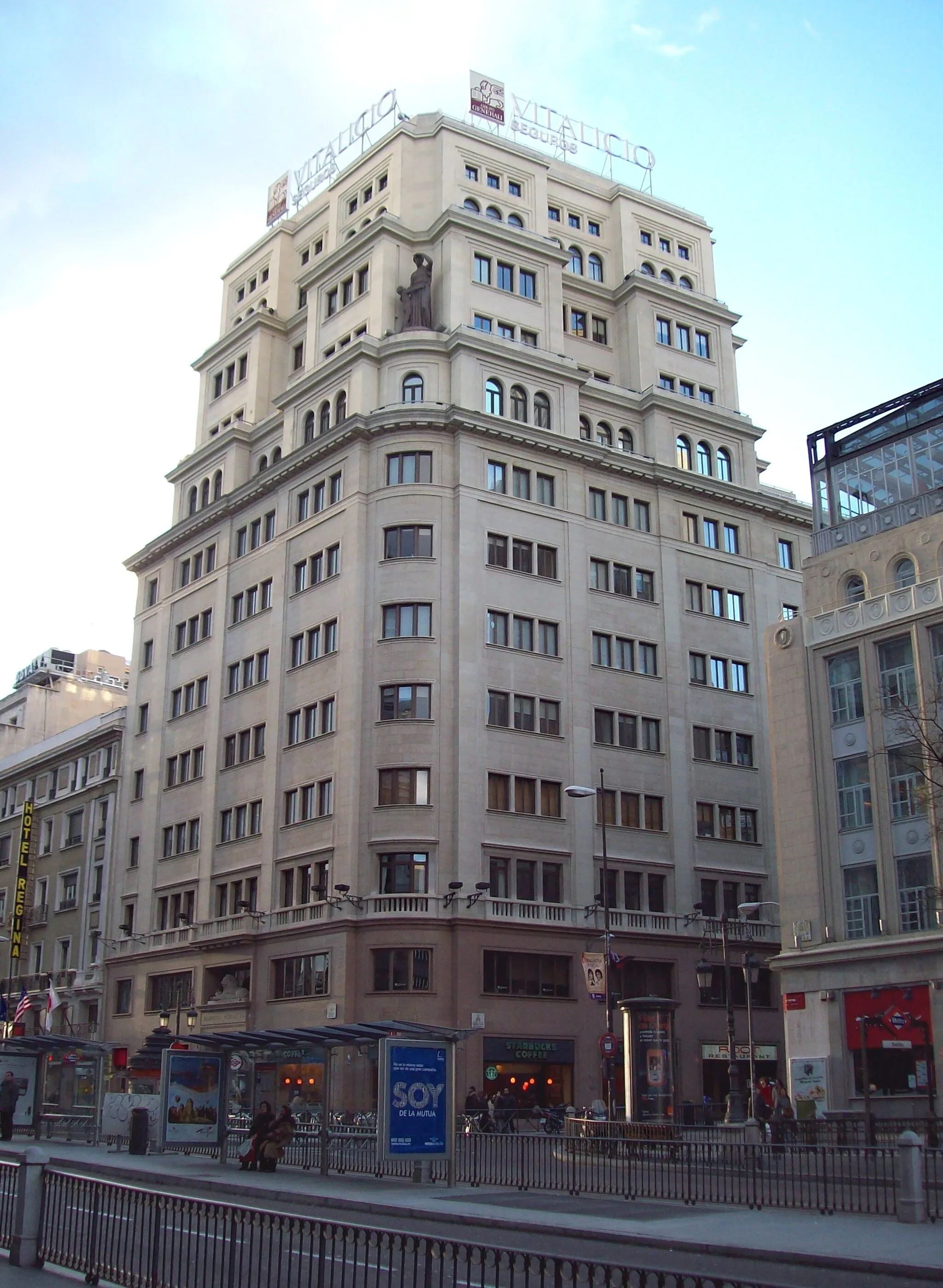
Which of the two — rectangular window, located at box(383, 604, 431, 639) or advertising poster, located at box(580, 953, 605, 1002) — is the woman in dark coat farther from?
rectangular window, located at box(383, 604, 431, 639)

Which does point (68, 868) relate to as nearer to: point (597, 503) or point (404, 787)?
point (404, 787)

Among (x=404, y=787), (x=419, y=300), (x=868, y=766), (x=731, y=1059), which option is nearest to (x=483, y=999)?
(x=404, y=787)

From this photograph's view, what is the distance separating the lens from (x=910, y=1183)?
1903 cm

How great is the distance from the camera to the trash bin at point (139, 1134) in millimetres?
33969

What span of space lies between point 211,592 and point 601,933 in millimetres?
26795

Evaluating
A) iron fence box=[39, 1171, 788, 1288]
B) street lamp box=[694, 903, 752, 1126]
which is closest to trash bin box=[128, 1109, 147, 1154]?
street lamp box=[694, 903, 752, 1126]

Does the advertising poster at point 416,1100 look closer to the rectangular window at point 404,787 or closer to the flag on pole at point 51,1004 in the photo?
the rectangular window at point 404,787

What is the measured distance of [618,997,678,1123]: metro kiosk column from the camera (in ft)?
109

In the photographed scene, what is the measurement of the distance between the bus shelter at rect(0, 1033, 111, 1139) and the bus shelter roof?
6290mm

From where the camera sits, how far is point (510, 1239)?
1845 centimetres

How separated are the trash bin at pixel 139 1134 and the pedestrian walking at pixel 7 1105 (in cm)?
394

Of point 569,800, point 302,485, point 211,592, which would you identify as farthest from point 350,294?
point 569,800

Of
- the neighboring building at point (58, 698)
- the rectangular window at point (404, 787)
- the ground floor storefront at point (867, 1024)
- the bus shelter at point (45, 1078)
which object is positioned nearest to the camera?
the ground floor storefront at point (867, 1024)

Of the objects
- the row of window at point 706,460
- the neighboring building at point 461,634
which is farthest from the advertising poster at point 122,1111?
the row of window at point 706,460
